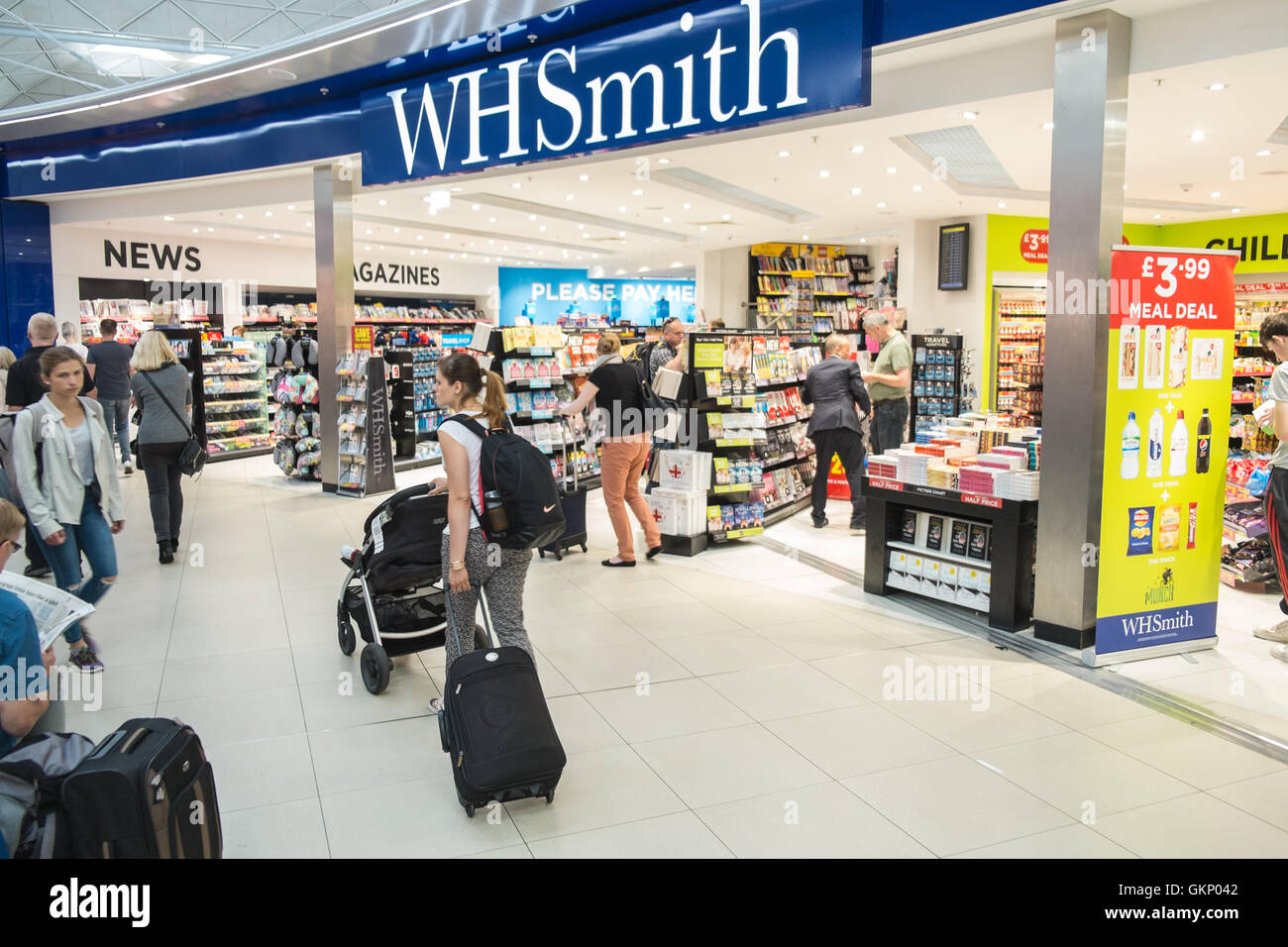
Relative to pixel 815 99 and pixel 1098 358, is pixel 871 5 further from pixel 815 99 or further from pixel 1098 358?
pixel 1098 358

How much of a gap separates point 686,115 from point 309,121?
5245mm

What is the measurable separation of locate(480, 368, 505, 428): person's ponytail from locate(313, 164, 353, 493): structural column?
21.4 ft

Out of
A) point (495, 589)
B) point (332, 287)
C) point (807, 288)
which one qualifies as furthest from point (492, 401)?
point (807, 288)

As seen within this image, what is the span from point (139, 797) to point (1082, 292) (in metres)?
4.55

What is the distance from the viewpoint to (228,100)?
30.0ft

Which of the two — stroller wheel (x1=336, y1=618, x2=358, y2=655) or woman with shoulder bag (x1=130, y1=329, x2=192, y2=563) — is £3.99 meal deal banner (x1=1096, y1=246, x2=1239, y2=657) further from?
woman with shoulder bag (x1=130, y1=329, x2=192, y2=563)

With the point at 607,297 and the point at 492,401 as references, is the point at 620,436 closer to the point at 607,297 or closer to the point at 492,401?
the point at 492,401

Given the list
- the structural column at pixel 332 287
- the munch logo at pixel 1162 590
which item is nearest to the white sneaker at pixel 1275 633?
the munch logo at pixel 1162 590

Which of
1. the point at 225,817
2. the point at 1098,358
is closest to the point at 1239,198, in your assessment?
the point at 1098,358

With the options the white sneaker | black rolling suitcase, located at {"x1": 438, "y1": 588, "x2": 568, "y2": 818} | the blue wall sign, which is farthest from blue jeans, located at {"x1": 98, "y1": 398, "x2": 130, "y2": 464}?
the blue wall sign

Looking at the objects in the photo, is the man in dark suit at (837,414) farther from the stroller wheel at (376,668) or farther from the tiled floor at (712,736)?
the stroller wheel at (376,668)

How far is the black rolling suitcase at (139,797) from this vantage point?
6.83ft

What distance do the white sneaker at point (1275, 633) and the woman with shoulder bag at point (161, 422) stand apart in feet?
22.9

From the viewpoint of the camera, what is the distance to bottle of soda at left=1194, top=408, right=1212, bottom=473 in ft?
15.3
